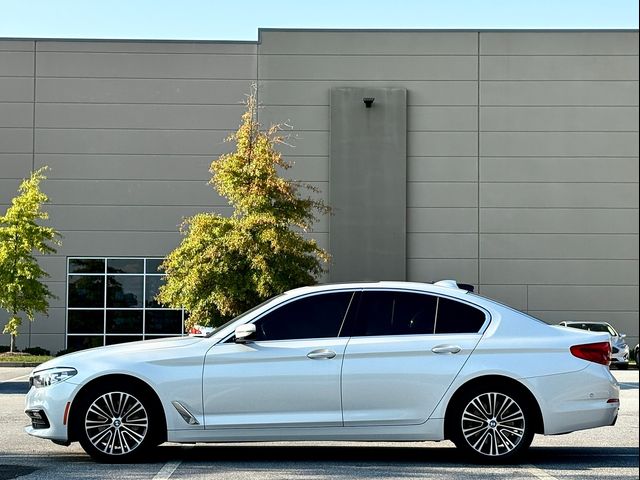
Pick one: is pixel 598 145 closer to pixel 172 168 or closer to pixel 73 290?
pixel 172 168

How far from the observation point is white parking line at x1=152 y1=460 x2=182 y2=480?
29.6 ft

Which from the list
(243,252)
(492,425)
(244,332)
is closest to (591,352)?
(492,425)

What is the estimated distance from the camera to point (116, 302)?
41.6 m

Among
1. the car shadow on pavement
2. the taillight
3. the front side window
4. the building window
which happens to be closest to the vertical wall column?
the building window

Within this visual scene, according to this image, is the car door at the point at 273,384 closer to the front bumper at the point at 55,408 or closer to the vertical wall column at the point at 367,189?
the front bumper at the point at 55,408

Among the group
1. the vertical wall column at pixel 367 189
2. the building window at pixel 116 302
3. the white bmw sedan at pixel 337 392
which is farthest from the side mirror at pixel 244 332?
the building window at pixel 116 302

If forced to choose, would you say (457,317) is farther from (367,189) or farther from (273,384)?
(367,189)

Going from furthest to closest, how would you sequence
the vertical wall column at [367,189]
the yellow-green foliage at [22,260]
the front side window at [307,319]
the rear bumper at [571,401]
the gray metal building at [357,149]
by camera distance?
the gray metal building at [357,149] → the vertical wall column at [367,189] → the yellow-green foliage at [22,260] → the front side window at [307,319] → the rear bumper at [571,401]

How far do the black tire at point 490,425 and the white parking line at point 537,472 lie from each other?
Answer: 150 mm

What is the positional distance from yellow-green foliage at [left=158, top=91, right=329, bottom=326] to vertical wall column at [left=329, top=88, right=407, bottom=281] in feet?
29.1

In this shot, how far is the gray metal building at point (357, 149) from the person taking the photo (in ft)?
136

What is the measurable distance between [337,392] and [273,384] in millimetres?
561

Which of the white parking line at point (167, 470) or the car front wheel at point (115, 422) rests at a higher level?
the car front wheel at point (115, 422)

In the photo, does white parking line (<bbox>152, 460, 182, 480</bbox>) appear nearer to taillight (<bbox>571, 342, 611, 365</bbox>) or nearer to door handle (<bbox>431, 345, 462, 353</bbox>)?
door handle (<bbox>431, 345, 462, 353</bbox>)
